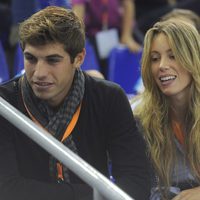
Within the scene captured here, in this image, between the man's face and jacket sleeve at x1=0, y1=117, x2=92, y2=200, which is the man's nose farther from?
jacket sleeve at x1=0, y1=117, x2=92, y2=200

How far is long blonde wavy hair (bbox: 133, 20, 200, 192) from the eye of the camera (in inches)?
95.2

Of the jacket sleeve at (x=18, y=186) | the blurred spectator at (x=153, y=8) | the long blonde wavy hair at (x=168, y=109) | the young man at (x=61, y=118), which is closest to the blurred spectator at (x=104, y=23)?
the blurred spectator at (x=153, y=8)

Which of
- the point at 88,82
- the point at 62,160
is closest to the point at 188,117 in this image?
the point at 88,82

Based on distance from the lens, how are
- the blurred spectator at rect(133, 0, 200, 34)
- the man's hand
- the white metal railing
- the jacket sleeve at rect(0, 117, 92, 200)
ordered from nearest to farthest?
the white metal railing, the jacket sleeve at rect(0, 117, 92, 200), the man's hand, the blurred spectator at rect(133, 0, 200, 34)

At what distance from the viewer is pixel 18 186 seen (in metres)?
2.06

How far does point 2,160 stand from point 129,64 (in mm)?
2244

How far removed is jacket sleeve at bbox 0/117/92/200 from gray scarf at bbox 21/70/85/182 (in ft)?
0.33

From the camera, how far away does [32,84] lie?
6.98 ft

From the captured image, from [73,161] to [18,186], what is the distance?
587 millimetres

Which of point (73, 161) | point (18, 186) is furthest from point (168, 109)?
point (73, 161)

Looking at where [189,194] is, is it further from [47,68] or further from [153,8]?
[153,8]

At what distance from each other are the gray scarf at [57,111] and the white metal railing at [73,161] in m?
0.49

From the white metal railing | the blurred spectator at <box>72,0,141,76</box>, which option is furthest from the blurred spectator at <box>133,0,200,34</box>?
the white metal railing

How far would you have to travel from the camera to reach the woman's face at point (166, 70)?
8.00ft
